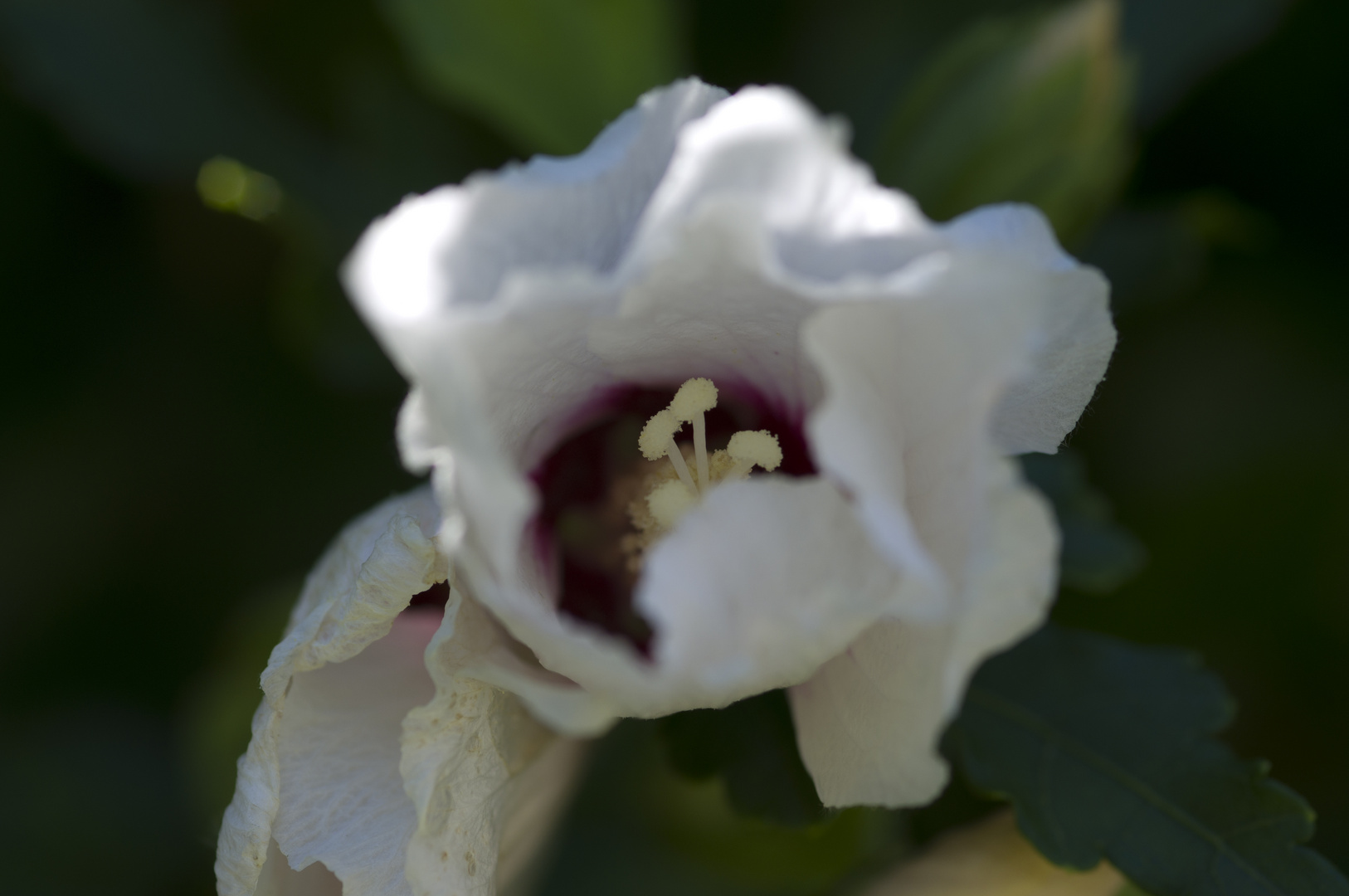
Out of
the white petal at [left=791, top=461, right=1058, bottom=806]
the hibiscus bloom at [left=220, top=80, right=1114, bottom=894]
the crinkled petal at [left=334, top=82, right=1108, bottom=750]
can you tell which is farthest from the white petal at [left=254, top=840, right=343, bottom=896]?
the white petal at [left=791, top=461, right=1058, bottom=806]

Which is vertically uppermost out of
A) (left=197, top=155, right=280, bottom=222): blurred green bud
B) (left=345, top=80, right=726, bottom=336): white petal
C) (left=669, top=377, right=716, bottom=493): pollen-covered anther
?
(left=345, top=80, right=726, bottom=336): white petal

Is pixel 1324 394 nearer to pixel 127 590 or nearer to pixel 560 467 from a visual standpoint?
pixel 560 467

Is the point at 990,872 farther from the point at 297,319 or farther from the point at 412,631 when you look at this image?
the point at 297,319

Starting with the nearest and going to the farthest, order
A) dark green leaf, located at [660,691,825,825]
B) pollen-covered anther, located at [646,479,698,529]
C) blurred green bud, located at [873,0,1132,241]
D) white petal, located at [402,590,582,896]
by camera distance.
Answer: white petal, located at [402,590,582,896], pollen-covered anther, located at [646,479,698,529], dark green leaf, located at [660,691,825,825], blurred green bud, located at [873,0,1132,241]

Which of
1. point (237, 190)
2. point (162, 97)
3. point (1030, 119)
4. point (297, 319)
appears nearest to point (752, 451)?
point (1030, 119)

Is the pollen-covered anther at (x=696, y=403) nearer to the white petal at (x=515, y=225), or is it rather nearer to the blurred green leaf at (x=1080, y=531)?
the white petal at (x=515, y=225)

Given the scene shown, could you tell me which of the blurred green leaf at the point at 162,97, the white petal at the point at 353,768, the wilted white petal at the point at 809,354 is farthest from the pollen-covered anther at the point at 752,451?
→ the blurred green leaf at the point at 162,97

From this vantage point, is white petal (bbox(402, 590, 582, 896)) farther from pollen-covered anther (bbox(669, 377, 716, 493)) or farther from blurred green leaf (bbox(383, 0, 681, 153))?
blurred green leaf (bbox(383, 0, 681, 153))
